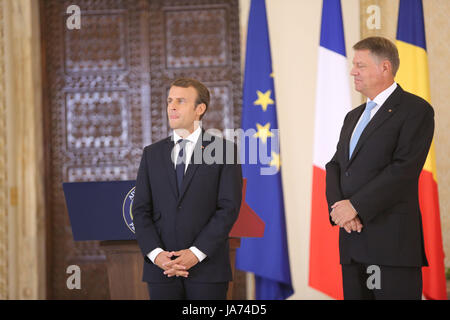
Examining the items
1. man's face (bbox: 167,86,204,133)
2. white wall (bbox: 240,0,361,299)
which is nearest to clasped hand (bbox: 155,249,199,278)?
man's face (bbox: 167,86,204,133)

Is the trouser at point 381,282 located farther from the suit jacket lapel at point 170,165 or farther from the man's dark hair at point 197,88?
the man's dark hair at point 197,88

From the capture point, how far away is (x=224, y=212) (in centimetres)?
225

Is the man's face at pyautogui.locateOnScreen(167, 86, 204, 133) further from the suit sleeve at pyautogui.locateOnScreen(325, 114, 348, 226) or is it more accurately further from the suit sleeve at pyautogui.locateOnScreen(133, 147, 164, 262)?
the suit sleeve at pyautogui.locateOnScreen(325, 114, 348, 226)

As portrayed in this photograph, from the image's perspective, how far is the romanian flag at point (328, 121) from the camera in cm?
423

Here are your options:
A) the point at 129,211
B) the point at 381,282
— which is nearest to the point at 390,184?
the point at 381,282

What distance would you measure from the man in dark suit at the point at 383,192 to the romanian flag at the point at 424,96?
6.12 ft

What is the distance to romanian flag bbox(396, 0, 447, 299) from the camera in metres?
4.01

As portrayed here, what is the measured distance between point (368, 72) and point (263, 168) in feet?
7.54

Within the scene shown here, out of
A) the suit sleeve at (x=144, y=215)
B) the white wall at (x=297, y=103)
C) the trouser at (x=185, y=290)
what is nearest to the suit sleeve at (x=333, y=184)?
the trouser at (x=185, y=290)

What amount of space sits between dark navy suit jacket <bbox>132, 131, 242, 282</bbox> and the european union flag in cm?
223

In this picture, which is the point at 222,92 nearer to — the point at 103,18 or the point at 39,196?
the point at 103,18

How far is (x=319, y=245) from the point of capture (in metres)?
4.36
